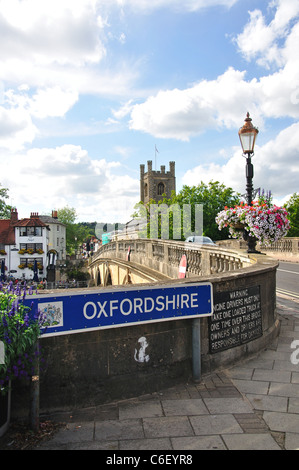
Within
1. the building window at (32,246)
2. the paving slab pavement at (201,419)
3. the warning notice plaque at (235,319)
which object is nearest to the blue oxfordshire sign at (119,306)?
the warning notice plaque at (235,319)

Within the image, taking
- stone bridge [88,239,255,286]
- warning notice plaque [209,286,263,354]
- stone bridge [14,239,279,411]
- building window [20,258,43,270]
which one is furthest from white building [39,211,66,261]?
stone bridge [14,239,279,411]

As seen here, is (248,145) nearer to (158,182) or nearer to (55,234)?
(55,234)

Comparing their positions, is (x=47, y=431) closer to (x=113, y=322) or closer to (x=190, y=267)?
(x=113, y=322)

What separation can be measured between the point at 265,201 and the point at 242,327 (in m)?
4.60

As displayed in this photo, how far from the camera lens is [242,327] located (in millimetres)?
5188

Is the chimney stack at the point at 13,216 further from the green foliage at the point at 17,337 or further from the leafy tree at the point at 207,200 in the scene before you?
the green foliage at the point at 17,337

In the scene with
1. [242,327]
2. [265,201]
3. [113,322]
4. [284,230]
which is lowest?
[242,327]

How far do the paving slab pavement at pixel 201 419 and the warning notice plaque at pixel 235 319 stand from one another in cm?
45

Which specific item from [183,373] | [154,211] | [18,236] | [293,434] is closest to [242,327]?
[183,373]

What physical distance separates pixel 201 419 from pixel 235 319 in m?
1.85

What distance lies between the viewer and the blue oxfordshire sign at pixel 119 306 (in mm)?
3553

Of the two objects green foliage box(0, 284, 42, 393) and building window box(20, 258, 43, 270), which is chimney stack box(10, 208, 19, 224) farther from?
green foliage box(0, 284, 42, 393)

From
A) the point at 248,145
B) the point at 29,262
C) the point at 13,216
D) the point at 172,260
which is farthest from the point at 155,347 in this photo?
the point at 13,216
